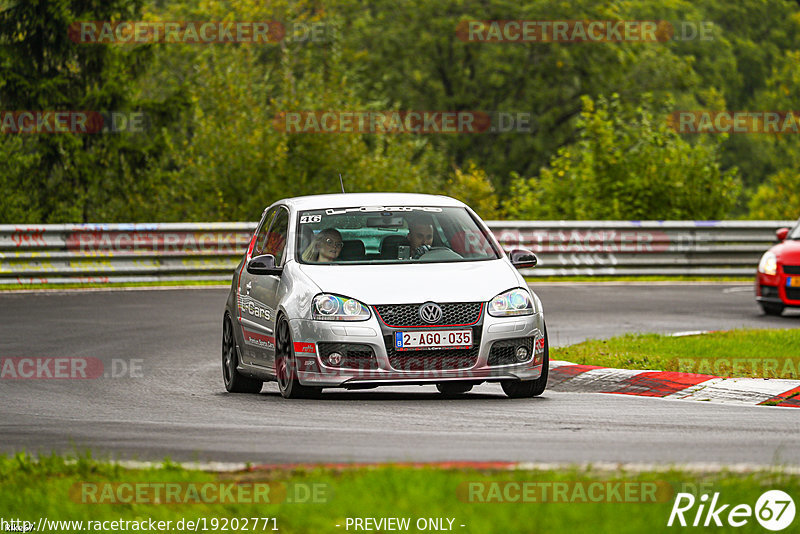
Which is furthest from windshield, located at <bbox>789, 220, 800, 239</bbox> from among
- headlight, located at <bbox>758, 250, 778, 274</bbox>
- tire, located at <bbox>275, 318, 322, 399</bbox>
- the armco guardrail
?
tire, located at <bbox>275, 318, 322, 399</bbox>

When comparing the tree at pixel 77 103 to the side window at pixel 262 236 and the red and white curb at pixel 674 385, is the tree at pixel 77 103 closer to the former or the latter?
the side window at pixel 262 236

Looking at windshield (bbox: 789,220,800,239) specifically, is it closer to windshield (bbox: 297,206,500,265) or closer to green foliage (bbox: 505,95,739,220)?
windshield (bbox: 297,206,500,265)

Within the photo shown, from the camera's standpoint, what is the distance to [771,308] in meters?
19.9

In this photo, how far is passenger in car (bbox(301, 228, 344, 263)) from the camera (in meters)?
11.6

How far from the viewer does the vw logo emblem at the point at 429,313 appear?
10.6 m

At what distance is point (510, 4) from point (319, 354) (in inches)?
1829

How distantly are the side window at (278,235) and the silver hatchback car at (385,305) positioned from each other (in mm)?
29

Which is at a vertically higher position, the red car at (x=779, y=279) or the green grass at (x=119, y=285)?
the red car at (x=779, y=279)

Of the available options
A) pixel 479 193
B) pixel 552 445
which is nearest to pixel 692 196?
pixel 479 193

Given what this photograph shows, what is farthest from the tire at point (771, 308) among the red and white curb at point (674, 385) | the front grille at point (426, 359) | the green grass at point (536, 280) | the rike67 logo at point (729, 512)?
the rike67 logo at point (729, 512)

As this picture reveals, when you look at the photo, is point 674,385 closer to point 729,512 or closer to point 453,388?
point 453,388

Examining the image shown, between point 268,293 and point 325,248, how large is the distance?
570 millimetres

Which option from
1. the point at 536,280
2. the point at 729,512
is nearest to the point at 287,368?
the point at 729,512

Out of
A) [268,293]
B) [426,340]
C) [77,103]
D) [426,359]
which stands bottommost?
[426,359]
